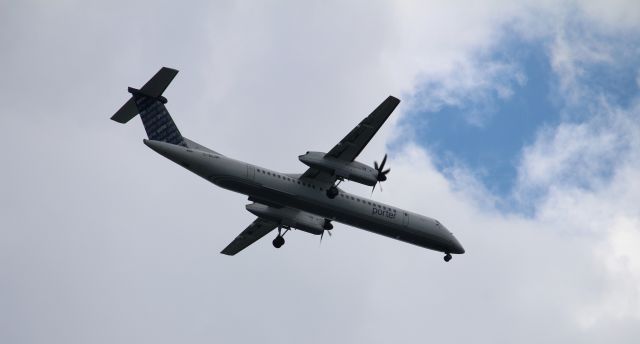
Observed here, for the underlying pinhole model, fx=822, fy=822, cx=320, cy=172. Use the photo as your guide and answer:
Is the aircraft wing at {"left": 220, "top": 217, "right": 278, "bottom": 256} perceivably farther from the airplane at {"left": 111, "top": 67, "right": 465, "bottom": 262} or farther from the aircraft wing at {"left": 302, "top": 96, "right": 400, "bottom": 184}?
the aircraft wing at {"left": 302, "top": 96, "right": 400, "bottom": 184}

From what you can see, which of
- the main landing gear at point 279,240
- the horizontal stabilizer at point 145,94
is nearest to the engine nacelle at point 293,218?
the main landing gear at point 279,240

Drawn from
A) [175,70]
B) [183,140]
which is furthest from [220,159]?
[175,70]

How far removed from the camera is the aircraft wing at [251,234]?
166 ft

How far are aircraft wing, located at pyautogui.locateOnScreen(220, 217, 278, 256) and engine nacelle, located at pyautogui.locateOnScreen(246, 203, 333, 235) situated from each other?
5.23 feet

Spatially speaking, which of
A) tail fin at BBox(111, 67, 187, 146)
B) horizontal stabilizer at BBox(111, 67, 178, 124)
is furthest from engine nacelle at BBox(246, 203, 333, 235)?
horizontal stabilizer at BBox(111, 67, 178, 124)

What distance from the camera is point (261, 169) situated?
41875mm

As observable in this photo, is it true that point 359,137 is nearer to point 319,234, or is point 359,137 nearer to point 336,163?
point 336,163

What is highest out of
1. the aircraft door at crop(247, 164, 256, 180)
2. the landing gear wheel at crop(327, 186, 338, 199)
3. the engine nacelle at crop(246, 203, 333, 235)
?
the engine nacelle at crop(246, 203, 333, 235)

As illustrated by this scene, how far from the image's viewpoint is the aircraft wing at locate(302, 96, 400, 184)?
3938 cm

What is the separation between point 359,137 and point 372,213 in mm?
5965

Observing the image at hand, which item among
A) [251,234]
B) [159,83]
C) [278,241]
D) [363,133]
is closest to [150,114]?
[159,83]

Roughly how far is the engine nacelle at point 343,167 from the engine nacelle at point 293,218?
6.50 meters

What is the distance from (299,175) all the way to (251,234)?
9.63m

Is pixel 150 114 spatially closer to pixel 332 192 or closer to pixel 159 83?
pixel 159 83
